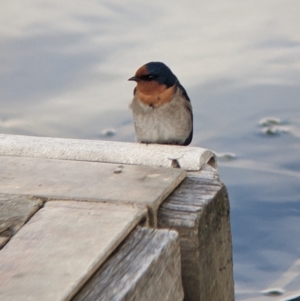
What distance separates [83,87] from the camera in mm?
6570

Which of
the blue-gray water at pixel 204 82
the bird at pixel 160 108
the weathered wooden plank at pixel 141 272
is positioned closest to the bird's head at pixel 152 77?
the bird at pixel 160 108

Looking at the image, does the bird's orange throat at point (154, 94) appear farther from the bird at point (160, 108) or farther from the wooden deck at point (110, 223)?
the wooden deck at point (110, 223)

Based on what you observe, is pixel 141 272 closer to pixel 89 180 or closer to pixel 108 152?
pixel 89 180

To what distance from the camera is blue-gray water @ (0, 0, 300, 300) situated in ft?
18.1

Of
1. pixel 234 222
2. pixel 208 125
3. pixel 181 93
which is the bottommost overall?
pixel 234 222

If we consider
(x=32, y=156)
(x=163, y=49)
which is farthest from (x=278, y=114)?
(x=32, y=156)

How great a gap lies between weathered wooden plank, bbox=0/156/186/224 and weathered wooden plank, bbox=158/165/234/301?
0.16 feet

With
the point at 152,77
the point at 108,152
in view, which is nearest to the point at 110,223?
the point at 108,152

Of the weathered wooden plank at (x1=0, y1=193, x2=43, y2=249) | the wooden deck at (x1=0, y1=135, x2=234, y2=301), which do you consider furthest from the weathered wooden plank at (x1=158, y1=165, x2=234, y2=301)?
the weathered wooden plank at (x1=0, y1=193, x2=43, y2=249)

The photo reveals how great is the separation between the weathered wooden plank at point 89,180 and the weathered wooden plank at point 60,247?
0.07m

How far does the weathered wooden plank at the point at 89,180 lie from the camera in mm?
2574

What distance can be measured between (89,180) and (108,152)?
0.32 metres

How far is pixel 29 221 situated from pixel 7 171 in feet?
1.47

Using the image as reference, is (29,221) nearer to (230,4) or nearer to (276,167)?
(276,167)
